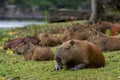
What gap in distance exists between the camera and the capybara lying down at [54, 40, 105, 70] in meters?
8.40

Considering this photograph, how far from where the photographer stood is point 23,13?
51125 mm

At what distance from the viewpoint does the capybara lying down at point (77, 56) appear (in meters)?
8.40

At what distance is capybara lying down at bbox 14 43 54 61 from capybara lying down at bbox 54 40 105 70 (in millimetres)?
2069

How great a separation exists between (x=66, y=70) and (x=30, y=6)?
41755mm

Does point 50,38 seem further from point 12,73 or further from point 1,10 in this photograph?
point 1,10

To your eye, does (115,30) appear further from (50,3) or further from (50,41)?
(50,3)

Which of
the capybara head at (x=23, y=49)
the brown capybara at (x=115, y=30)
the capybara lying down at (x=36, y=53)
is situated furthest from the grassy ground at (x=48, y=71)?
the brown capybara at (x=115, y=30)

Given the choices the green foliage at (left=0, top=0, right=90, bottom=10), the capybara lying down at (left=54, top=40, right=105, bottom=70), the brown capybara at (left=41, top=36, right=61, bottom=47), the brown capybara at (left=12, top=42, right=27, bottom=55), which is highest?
the capybara lying down at (left=54, top=40, right=105, bottom=70)

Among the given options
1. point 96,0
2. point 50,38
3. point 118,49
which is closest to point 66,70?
point 118,49

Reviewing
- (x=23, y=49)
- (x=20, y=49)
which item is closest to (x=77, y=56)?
(x=23, y=49)

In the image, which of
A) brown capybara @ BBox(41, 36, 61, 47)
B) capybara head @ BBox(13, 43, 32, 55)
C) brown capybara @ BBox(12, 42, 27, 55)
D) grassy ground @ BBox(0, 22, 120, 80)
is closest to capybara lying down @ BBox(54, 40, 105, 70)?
grassy ground @ BBox(0, 22, 120, 80)

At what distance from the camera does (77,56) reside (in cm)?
845

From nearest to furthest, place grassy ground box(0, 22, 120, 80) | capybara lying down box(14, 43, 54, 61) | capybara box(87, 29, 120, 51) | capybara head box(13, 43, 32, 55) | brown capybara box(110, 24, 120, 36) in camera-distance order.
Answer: grassy ground box(0, 22, 120, 80) → capybara lying down box(14, 43, 54, 61) → capybara box(87, 29, 120, 51) → capybara head box(13, 43, 32, 55) → brown capybara box(110, 24, 120, 36)

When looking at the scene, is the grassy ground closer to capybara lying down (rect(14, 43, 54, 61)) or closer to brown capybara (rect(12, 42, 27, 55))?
capybara lying down (rect(14, 43, 54, 61))
